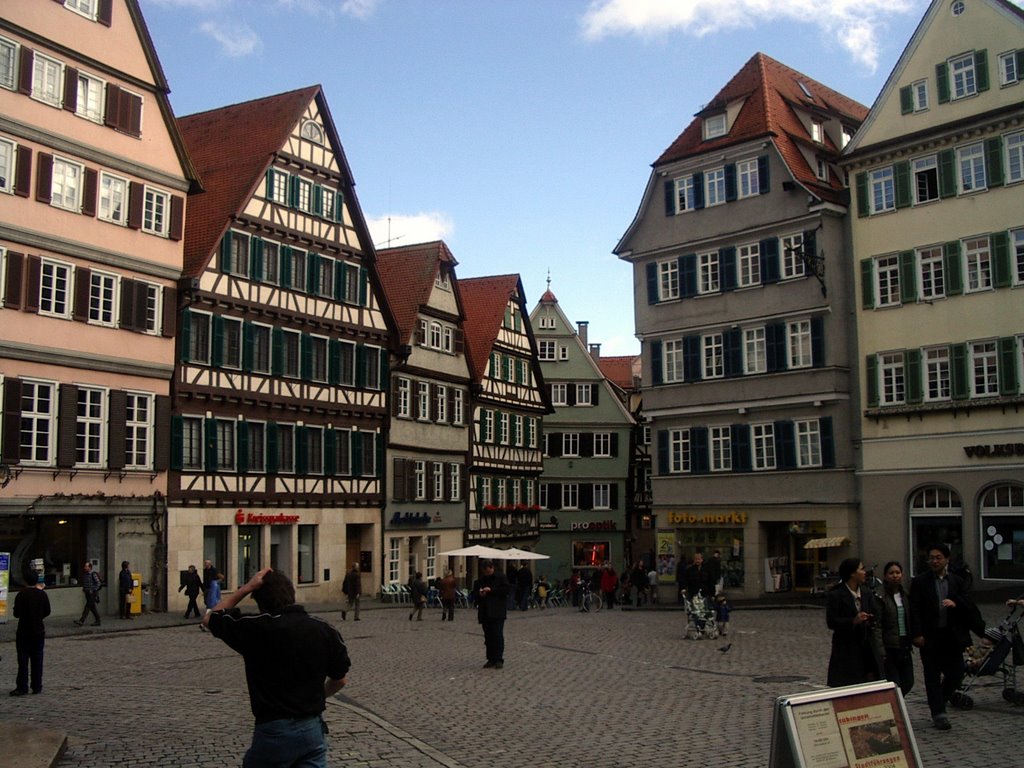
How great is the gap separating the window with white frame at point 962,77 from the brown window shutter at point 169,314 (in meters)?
23.8

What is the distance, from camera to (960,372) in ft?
118

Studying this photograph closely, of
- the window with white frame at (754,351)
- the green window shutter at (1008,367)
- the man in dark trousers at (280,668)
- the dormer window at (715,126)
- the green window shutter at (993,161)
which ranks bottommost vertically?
the man in dark trousers at (280,668)

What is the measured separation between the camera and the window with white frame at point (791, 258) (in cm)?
4070

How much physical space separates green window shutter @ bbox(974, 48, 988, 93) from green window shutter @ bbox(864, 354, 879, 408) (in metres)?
8.60

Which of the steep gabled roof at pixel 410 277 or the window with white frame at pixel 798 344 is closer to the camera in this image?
the window with white frame at pixel 798 344

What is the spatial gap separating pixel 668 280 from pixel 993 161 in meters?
12.9

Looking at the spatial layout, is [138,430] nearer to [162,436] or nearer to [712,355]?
[162,436]

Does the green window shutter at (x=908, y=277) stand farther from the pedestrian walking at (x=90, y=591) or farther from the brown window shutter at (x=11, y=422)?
the brown window shutter at (x=11, y=422)

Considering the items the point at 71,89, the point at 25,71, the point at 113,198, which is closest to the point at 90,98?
the point at 71,89

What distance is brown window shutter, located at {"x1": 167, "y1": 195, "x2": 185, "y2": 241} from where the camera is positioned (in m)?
36.0

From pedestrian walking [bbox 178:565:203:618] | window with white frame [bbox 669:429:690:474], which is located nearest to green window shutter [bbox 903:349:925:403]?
window with white frame [bbox 669:429:690:474]

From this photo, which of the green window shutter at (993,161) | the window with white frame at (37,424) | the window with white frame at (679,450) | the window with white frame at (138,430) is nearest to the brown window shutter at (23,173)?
the window with white frame at (37,424)

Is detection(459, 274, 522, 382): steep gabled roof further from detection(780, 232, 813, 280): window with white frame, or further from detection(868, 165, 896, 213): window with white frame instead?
detection(868, 165, 896, 213): window with white frame

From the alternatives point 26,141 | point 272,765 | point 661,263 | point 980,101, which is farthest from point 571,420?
point 272,765
